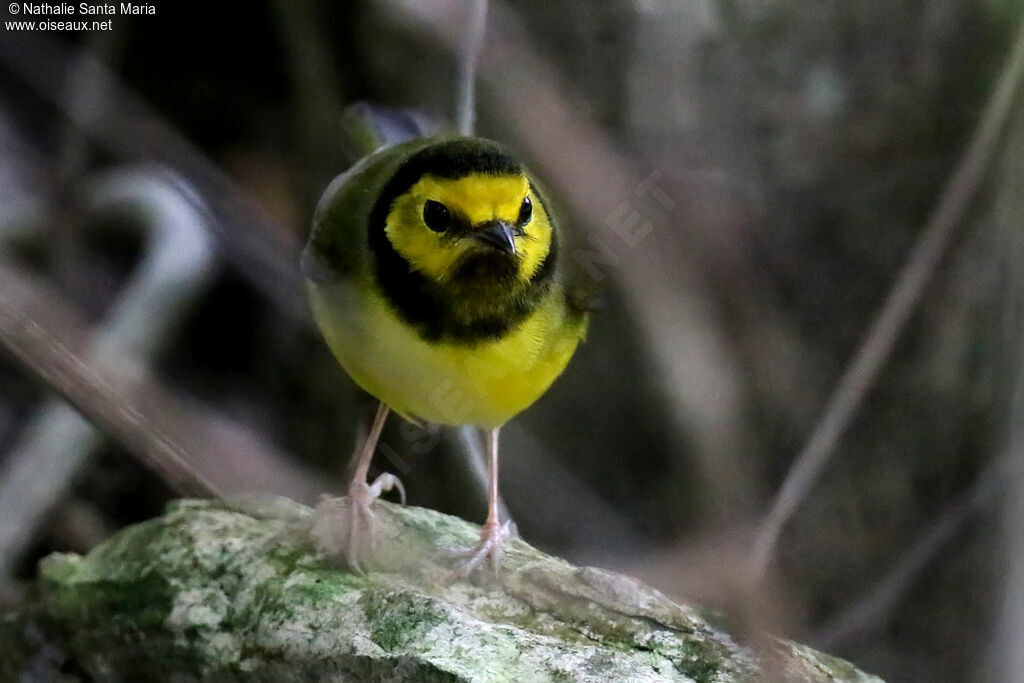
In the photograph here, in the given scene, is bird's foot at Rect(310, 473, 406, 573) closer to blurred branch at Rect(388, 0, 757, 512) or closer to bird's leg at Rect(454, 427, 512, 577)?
bird's leg at Rect(454, 427, 512, 577)

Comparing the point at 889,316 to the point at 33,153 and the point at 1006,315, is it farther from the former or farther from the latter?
the point at 33,153

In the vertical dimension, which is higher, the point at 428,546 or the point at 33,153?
the point at 33,153

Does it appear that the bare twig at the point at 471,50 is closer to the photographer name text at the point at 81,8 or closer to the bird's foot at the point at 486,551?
the bird's foot at the point at 486,551

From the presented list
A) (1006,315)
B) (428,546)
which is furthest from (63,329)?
(1006,315)

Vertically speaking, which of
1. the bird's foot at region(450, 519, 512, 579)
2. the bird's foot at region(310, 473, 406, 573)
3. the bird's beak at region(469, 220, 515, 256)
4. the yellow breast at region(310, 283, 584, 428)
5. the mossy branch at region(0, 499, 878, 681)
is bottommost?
the mossy branch at region(0, 499, 878, 681)

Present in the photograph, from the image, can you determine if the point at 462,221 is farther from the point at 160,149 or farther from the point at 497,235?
the point at 160,149

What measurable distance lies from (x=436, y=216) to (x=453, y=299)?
11cm

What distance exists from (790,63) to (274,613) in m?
1.69

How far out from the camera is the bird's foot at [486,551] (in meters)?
1.35

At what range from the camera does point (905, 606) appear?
7.84 ft

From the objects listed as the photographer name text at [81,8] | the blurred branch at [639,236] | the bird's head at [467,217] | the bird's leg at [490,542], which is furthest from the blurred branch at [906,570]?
the photographer name text at [81,8]

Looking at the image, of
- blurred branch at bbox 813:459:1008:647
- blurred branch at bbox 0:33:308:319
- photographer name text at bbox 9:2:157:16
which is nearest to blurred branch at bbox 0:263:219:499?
blurred branch at bbox 0:33:308:319

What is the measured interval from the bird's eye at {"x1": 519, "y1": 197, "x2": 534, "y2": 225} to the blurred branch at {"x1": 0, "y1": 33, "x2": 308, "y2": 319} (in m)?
0.94

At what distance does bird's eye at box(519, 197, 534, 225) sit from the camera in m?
1.35
